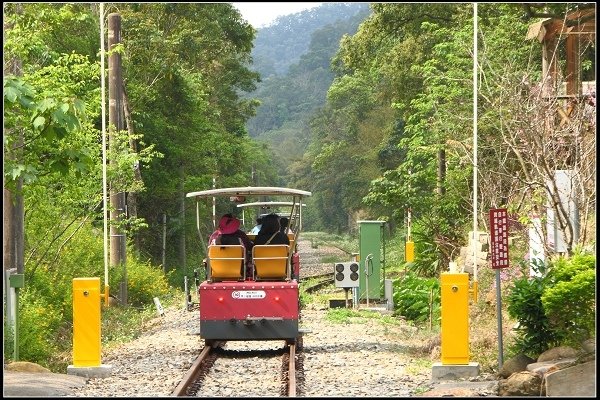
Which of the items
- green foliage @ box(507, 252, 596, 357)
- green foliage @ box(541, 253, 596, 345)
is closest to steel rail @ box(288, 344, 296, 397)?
green foliage @ box(507, 252, 596, 357)

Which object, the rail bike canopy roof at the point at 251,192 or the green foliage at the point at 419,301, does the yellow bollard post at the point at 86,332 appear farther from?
the green foliage at the point at 419,301

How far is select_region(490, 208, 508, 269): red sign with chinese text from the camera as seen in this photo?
1620 centimetres

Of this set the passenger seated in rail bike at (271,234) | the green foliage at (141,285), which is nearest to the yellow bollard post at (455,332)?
the passenger seated in rail bike at (271,234)

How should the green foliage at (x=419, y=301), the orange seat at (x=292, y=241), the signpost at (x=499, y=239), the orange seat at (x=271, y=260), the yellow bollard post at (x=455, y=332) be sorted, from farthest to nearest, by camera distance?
the green foliage at (x=419, y=301)
the orange seat at (x=292, y=241)
the orange seat at (x=271, y=260)
the signpost at (x=499, y=239)
the yellow bollard post at (x=455, y=332)

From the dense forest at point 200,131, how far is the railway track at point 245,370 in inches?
119

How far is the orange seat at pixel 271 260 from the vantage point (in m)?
19.9

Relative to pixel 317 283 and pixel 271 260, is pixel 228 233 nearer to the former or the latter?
pixel 271 260

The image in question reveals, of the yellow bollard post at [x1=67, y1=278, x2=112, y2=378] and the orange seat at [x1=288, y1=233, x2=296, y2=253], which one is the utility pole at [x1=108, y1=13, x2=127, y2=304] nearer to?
the orange seat at [x1=288, y1=233, x2=296, y2=253]

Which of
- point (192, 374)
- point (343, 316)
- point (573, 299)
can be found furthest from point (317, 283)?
point (573, 299)

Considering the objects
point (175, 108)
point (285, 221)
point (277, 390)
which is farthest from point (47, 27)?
A: point (175, 108)

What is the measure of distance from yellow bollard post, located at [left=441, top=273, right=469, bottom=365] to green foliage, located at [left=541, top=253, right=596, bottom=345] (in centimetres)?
115

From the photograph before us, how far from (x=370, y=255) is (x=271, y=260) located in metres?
10.2

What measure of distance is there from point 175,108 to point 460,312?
3541cm

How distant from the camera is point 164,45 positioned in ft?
151
